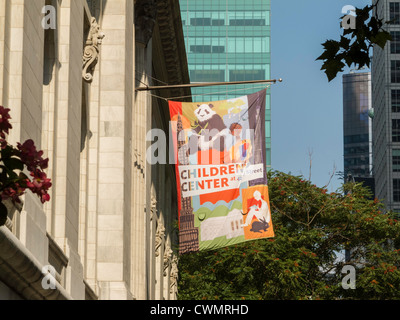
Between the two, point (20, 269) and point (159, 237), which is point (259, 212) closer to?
point (20, 269)

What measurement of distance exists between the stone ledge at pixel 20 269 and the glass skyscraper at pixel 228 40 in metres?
148

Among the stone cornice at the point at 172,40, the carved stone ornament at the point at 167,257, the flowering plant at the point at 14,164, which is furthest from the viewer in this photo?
the carved stone ornament at the point at 167,257

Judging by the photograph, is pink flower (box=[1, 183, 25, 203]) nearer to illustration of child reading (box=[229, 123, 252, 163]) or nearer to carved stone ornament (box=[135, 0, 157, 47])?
illustration of child reading (box=[229, 123, 252, 163])

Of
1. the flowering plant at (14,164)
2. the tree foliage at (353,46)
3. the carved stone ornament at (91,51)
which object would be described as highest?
the carved stone ornament at (91,51)

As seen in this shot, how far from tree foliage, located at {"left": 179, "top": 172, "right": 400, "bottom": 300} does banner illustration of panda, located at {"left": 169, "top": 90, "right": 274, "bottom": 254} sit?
53.4 feet

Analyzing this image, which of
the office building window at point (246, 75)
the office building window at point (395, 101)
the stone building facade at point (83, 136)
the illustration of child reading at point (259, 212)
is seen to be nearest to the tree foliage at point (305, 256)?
the stone building facade at point (83, 136)

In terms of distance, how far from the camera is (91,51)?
85.9 feet

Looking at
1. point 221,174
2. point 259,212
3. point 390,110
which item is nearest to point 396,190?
point 390,110

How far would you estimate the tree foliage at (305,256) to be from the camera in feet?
148

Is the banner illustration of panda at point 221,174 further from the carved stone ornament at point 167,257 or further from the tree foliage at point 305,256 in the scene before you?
the carved stone ornament at point 167,257

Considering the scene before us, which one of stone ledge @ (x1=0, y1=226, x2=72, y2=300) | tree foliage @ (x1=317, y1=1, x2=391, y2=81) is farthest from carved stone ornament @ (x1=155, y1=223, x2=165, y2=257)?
tree foliage @ (x1=317, y1=1, x2=391, y2=81)

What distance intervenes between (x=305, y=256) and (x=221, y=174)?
18.6 m
